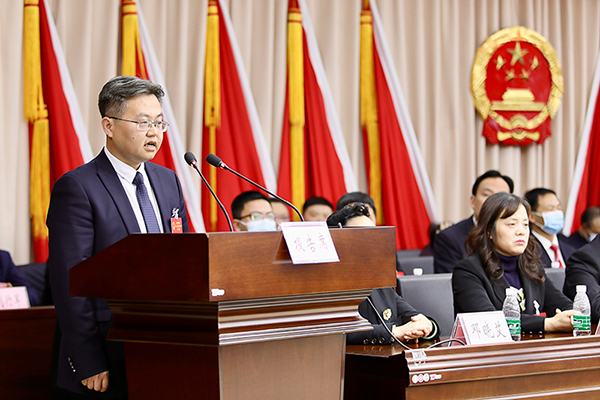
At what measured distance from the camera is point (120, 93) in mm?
1717

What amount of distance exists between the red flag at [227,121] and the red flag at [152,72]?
0.18 m

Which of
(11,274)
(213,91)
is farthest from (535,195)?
(11,274)

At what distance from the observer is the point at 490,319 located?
208 centimetres

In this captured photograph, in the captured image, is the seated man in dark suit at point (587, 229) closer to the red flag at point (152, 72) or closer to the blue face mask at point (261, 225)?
the blue face mask at point (261, 225)

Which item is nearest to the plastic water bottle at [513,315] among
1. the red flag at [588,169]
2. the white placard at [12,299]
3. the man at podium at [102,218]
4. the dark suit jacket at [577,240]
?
the man at podium at [102,218]

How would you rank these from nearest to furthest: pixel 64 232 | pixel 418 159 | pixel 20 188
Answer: pixel 64 232 < pixel 20 188 < pixel 418 159

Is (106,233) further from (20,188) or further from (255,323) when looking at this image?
(20,188)

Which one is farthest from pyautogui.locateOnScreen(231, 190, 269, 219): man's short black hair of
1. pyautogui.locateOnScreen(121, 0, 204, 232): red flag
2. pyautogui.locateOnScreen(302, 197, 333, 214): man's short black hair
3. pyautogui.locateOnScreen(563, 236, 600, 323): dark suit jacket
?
pyautogui.locateOnScreen(563, 236, 600, 323): dark suit jacket

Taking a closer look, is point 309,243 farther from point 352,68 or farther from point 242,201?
point 352,68

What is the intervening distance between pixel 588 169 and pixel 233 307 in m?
5.18

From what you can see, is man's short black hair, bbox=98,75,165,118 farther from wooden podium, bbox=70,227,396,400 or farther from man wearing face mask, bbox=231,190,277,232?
man wearing face mask, bbox=231,190,277,232

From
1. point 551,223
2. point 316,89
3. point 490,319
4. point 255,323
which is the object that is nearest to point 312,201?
point 316,89

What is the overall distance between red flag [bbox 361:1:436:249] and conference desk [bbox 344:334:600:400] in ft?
9.77

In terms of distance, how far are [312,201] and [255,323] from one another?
3229 mm
